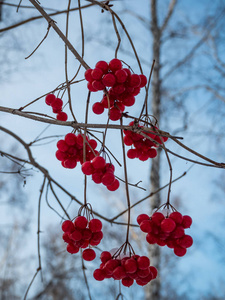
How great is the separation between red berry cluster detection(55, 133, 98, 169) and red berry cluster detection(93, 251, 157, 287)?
0.22m

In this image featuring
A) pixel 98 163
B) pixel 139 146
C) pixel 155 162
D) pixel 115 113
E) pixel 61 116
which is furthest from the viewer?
pixel 155 162

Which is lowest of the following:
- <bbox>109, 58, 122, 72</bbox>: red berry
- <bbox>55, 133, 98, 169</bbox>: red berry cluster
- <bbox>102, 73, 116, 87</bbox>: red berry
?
<bbox>55, 133, 98, 169</bbox>: red berry cluster

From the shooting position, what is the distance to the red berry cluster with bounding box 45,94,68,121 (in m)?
0.91

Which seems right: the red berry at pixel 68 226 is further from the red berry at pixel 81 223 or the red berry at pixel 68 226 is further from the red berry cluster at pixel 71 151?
the red berry cluster at pixel 71 151

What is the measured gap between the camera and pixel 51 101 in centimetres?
91

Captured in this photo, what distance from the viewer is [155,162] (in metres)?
3.28

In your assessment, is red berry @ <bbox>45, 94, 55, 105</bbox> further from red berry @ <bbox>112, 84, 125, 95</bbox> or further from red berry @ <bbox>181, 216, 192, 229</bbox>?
red berry @ <bbox>181, 216, 192, 229</bbox>

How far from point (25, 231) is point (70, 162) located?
5978 millimetres

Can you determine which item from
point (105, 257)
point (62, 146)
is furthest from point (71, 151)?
point (105, 257)

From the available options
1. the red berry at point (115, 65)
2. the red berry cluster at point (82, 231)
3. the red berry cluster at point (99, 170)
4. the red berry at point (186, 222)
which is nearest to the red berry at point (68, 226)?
the red berry cluster at point (82, 231)

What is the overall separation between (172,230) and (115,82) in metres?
0.31

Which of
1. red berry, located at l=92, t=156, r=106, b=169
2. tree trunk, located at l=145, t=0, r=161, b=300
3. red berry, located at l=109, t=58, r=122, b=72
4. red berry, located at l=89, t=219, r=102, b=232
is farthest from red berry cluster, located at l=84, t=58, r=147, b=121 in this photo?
tree trunk, located at l=145, t=0, r=161, b=300

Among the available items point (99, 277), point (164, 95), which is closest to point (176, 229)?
point (99, 277)

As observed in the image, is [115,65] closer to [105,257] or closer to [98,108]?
[98,108]
